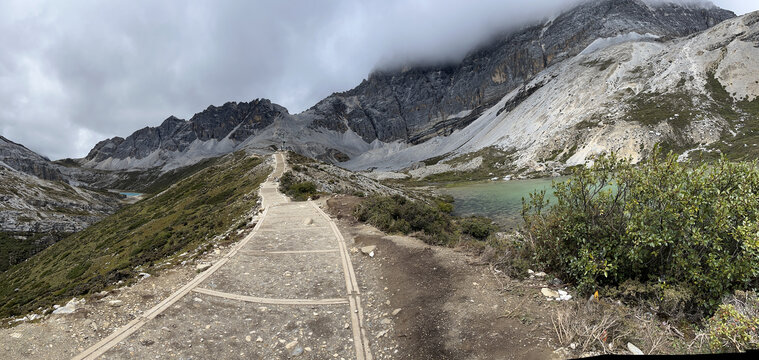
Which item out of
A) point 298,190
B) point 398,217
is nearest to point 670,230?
point 398,217

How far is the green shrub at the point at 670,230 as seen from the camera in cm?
685

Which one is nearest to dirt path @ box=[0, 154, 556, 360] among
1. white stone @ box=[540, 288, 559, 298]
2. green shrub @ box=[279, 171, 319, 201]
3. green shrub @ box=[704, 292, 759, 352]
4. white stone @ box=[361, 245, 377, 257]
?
white stone @ box=[540, 288, 559, 298]

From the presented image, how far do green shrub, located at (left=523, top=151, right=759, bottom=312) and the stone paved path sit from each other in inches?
278

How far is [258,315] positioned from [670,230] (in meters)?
11.3

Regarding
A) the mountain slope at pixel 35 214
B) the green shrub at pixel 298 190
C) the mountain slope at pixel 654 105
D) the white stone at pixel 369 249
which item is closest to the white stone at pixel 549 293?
the white stone at pixel 369 249

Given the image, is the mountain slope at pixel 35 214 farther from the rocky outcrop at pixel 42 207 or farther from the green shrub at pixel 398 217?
the green shrub at pixel 398 217

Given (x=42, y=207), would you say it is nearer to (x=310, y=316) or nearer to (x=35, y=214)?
(x=35, y=214)

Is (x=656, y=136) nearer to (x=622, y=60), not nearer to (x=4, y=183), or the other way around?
(x=622, y=60)

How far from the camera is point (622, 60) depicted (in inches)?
6250

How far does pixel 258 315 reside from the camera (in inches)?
387

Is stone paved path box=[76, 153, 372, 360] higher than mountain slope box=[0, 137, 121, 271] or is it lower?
lower

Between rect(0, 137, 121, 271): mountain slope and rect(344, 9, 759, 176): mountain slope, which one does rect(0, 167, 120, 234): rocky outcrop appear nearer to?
rect(0, 137, 121, 271): mountain slope

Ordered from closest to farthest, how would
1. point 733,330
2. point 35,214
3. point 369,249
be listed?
point 733,330 → point 369,249 → point 35,214

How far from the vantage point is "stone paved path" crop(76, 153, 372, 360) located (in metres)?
8.00
